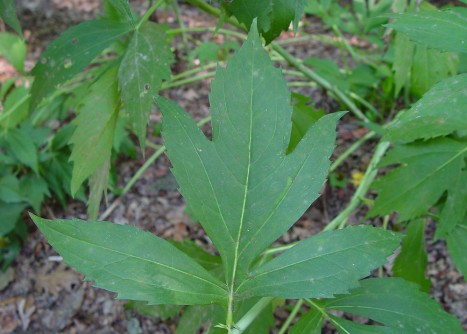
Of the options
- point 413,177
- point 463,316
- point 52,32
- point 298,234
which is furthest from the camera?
point 52,32

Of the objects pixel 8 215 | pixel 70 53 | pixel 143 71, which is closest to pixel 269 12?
pixel 143 71

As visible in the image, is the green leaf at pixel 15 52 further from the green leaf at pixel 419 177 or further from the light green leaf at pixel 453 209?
the light green leaf at pixel 453 209

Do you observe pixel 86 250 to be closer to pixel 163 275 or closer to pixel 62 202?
pixel 163 275

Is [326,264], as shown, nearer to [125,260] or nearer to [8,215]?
[125,260]

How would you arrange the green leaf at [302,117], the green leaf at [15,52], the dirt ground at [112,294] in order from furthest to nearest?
the green leaf at [15,52], the dirt ground at [112,294], the green leaf at [302,117]

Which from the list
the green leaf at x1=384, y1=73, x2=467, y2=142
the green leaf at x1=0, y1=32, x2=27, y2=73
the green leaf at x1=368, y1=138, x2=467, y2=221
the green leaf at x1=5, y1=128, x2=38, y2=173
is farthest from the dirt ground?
the green leaf at x1=384, y1=73, x2=467, y2=142

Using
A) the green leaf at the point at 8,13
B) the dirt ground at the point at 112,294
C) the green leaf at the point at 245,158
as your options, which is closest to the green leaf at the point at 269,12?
the green leaf at the point at 245,158

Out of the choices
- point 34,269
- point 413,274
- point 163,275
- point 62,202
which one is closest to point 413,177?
point 413,274
